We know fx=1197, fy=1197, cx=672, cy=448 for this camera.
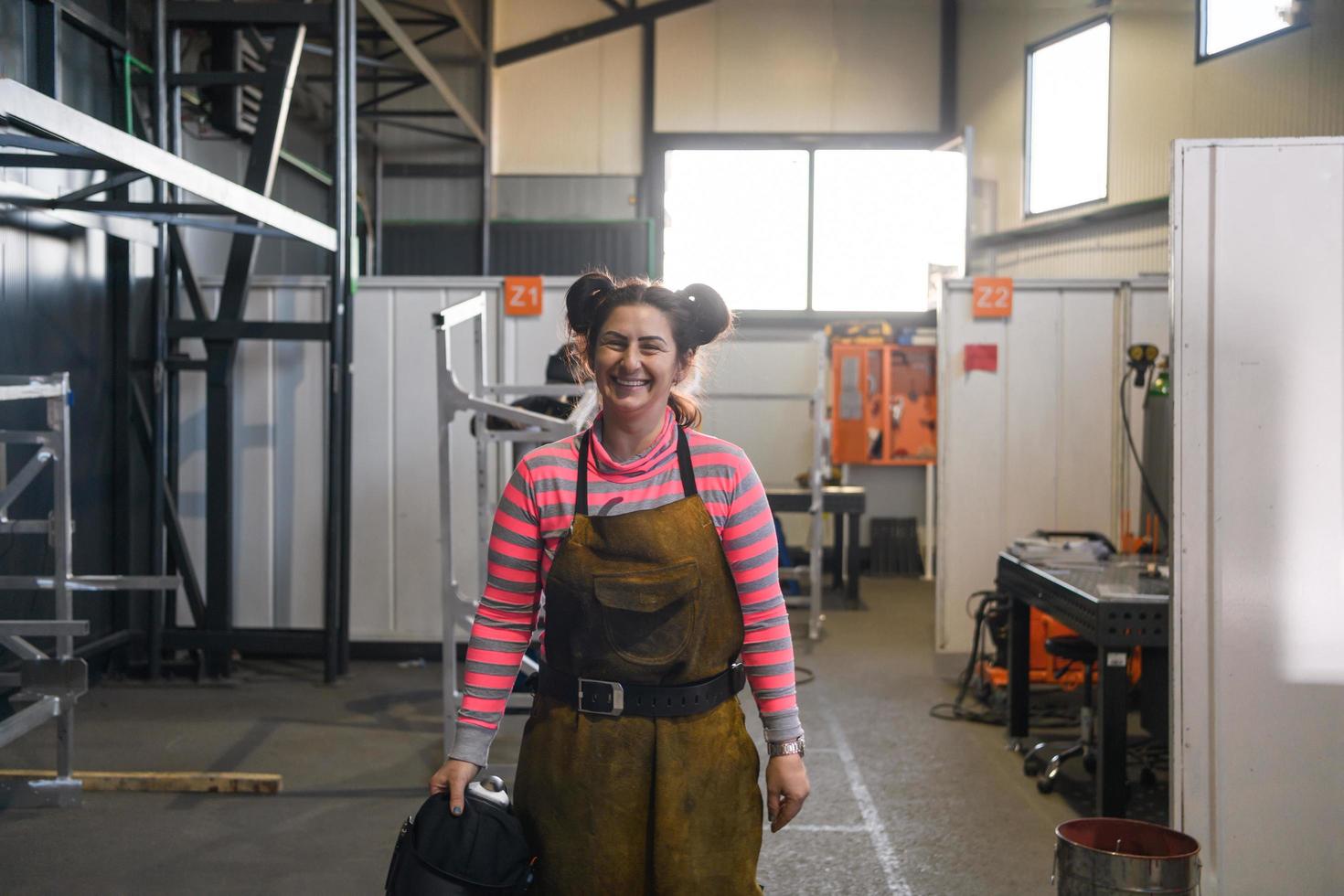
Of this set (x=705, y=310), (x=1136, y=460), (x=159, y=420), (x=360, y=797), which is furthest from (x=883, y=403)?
(x=705, y=310)

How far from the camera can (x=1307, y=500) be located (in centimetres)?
300

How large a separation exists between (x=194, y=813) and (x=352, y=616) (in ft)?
7.42

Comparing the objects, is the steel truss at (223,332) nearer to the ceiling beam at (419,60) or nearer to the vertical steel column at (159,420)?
the vertical steel column at (159,420)

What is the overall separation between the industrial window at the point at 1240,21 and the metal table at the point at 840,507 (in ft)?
11.3

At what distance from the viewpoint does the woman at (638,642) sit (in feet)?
6.04

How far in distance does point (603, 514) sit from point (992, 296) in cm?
431

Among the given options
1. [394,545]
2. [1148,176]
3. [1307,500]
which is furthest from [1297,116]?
[394,545]

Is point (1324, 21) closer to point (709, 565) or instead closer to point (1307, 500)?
point (1307, 500)

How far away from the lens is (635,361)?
1867 millimetres

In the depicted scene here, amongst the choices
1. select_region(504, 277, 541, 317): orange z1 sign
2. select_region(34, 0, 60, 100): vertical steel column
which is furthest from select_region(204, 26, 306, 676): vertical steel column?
select_region(504, 277, 541, 317): orange z1 sign

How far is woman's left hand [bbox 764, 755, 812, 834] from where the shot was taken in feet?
6.18

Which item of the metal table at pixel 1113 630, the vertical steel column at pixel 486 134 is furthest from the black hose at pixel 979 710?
the vertical steel column at pixel 486 134

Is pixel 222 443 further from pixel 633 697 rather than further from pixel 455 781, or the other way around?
pixel 633 697

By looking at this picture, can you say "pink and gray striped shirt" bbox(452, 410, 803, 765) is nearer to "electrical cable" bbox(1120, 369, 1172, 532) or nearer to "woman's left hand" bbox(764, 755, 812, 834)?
"woman's left hand" bbox(764, 755, 812, 834)
